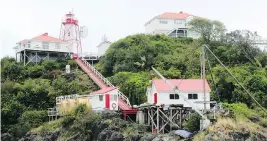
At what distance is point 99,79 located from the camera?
45.0 metres

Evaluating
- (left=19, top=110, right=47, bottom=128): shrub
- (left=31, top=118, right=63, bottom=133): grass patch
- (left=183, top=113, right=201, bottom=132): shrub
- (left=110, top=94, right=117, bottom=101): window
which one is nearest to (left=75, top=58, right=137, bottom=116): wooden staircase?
(left=110, top=94, right=117, bottom=101): window

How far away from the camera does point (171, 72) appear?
42.7 m

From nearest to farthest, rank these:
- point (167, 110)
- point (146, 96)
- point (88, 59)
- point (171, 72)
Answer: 1. point (167, 110)
2. point (146, 96)
3. point (171, 72)
4. point (88, 59)

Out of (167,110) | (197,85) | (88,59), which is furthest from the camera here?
(88,59)

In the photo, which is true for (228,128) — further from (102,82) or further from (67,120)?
(102,82)

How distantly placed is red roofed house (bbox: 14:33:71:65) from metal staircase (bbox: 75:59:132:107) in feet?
10.8

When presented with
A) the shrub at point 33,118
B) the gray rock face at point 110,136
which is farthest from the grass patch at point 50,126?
the gray rock face at point 110,136

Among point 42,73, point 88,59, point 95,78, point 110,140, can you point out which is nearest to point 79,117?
point 110,140

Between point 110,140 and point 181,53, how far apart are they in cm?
2111

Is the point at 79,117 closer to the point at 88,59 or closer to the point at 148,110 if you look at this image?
the point at 148,110

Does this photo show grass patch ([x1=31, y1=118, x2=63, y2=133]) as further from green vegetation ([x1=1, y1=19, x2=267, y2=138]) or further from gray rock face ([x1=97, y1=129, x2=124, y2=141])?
gray rock face ([x1=97, y1=129, x2=124, y2=141])

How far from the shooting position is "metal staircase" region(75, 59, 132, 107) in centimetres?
3671

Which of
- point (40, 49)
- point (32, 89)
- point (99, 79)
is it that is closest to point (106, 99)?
point (32, 89)

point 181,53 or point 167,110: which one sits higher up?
point 181,53
